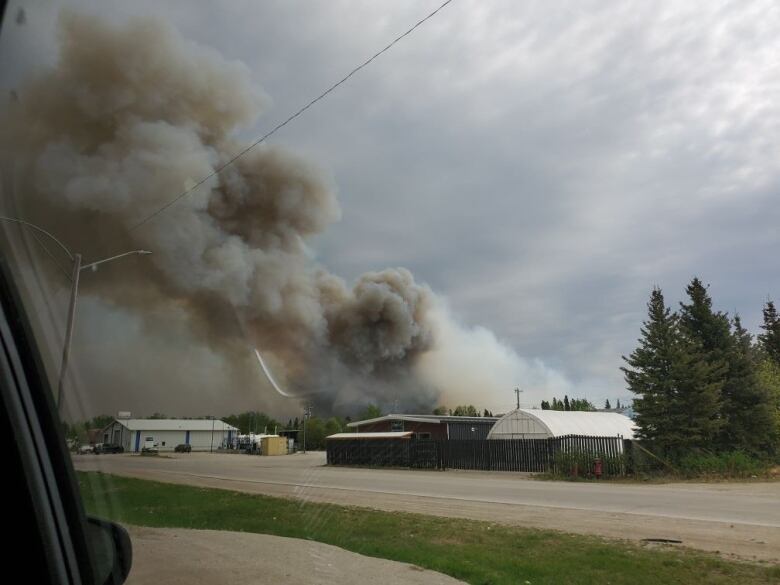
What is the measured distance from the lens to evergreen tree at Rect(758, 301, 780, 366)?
4488cm

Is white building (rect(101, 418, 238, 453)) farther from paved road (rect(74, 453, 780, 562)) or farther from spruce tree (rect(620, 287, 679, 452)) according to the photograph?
spruce tree (rect(620, 287, 679, 452))

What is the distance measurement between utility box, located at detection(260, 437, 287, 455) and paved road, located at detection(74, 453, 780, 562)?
36.9ft

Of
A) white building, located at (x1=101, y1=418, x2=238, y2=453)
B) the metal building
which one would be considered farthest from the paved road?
the metal building

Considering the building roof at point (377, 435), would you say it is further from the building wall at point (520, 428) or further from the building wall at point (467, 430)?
the building wall at point (467, 430)

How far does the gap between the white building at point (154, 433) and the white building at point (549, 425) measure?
50.7ft

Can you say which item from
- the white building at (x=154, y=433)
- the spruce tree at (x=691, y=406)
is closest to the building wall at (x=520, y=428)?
the spruce tree at (x=691, y=406)

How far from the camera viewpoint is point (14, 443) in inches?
61.1

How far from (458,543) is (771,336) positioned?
4741 centimetres

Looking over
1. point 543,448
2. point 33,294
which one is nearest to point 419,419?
point 543,448

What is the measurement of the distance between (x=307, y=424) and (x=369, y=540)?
17.4 meters

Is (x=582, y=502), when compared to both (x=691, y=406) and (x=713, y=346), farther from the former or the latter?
(x=713, y=346)

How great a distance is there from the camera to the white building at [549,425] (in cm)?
3138

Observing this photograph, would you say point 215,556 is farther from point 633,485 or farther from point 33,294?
point 633,485

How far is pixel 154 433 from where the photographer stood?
387 inches
